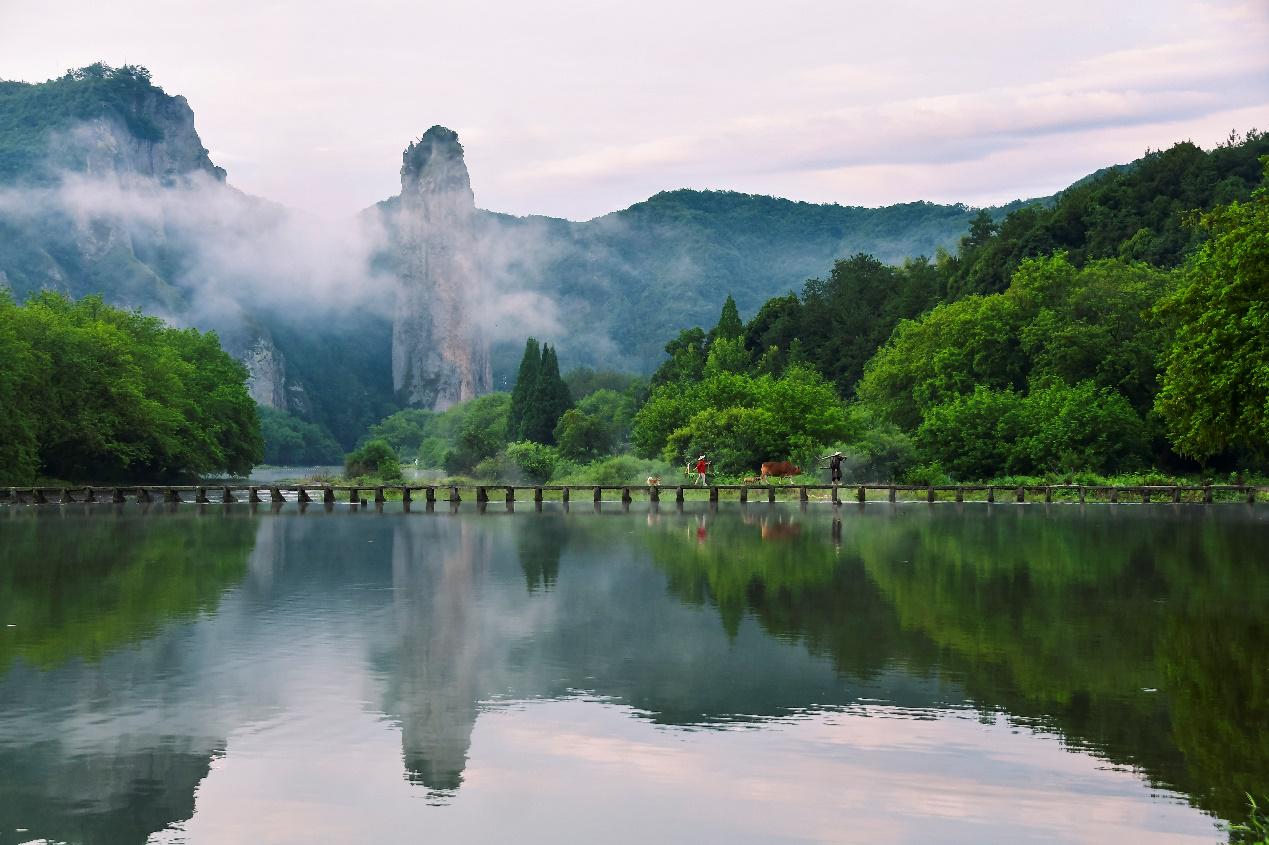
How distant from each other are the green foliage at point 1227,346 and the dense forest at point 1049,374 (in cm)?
6

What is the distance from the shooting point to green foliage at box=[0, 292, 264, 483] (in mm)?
66188

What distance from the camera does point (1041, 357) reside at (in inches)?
3046

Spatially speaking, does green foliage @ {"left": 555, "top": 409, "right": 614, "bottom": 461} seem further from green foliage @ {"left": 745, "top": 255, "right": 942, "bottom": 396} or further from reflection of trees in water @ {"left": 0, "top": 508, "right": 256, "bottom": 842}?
reflection of trees in water @ {"left": 0, "top": 508, "right": 256, "bottom": 842}

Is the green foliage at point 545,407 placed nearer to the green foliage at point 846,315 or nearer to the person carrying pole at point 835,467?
the green foliage at point 846,315

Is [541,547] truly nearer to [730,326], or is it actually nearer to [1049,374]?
[1049,374]

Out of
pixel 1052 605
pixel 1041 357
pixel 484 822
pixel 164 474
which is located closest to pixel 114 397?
pixel 164 474

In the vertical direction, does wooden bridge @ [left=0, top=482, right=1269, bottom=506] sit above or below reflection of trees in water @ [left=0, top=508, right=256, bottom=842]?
above

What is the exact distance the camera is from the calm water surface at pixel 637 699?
12180mm

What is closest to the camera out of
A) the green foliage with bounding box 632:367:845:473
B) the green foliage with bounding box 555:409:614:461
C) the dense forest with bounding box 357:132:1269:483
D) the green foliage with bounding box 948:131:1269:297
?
the dense forest with bounding box 357:132:1269:483

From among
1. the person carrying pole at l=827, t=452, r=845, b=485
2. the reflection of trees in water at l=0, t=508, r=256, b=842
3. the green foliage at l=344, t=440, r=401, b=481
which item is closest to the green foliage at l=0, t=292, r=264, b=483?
the green foliage at l=344, t=440, r=401, b=481

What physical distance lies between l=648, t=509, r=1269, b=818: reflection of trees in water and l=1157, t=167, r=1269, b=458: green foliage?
3.13 metres

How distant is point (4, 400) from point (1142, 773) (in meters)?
58.3

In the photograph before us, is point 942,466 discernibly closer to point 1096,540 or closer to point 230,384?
point 1096,540

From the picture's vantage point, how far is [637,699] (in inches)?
667
